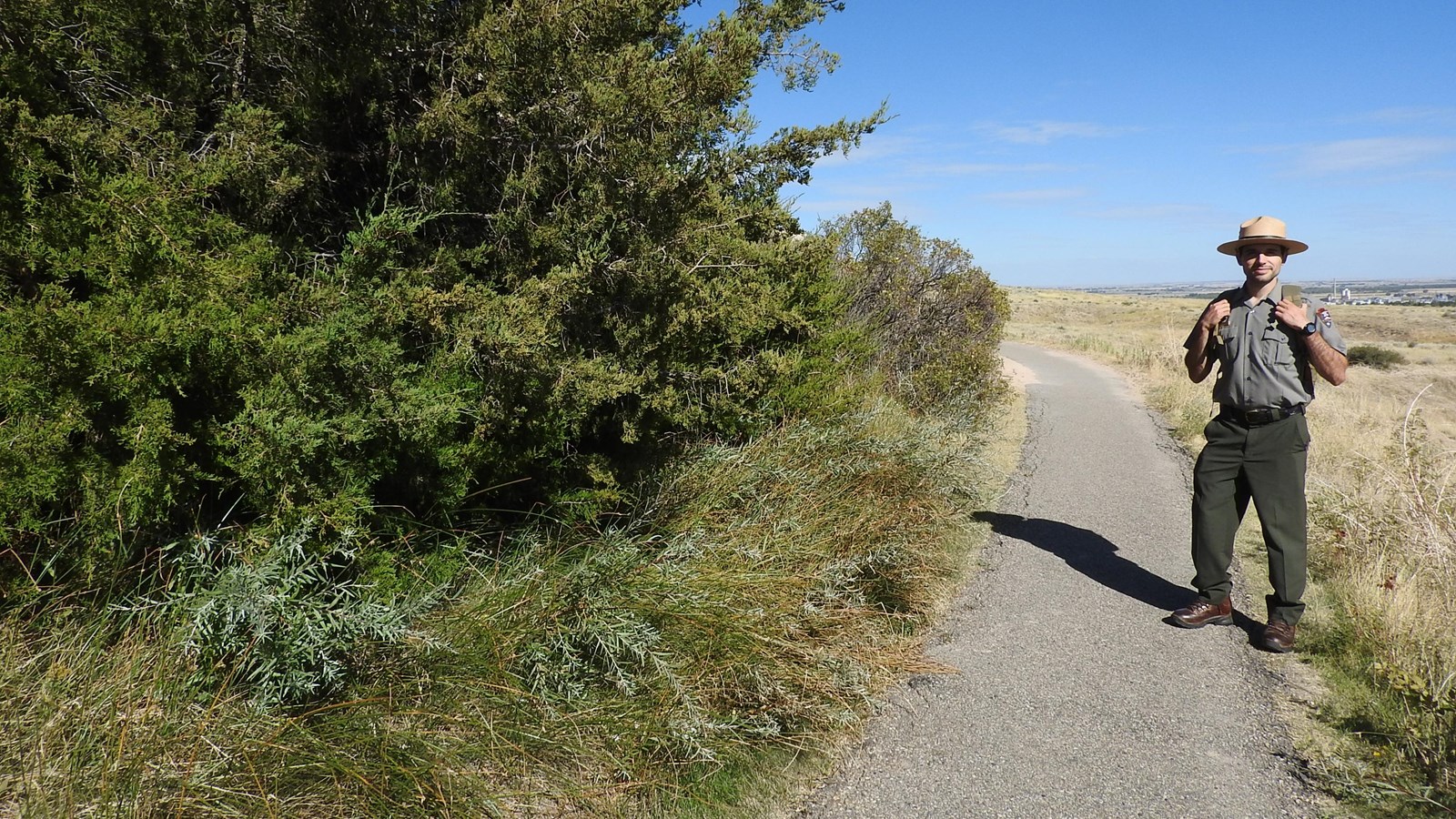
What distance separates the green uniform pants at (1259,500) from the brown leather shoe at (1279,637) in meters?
0.04

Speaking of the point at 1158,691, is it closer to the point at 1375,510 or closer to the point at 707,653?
the point at 707,653

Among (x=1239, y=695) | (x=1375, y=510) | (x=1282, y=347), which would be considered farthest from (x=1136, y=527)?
(x=1239, y=695)

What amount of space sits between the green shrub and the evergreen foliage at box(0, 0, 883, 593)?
37.5 m

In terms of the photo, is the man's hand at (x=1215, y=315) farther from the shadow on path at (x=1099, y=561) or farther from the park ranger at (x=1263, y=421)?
the shadow on path at (x=1099, y=561)

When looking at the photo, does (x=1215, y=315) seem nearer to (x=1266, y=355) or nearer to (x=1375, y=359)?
(x=1266, y=355)

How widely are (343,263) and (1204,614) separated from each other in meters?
4.89

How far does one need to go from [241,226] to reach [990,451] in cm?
864

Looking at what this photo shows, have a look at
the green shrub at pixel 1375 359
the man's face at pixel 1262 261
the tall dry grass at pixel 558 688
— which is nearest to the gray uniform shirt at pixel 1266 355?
the man's face at pixel 1262 261

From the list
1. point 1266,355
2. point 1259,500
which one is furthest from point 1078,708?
point 1266,355

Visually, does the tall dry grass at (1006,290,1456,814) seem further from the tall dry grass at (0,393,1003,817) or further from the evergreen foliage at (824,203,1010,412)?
the evergreen foliage at (824,203,1010,412)

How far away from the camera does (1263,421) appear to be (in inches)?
189

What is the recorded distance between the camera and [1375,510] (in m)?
6.08

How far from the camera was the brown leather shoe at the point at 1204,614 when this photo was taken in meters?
4.87

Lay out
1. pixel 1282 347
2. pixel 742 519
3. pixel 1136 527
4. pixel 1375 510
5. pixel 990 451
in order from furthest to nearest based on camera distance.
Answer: pixel 990 451 < pixel 1136 527 < pixel 1375 510 < pixel 742 519 < pixel 1282 347
